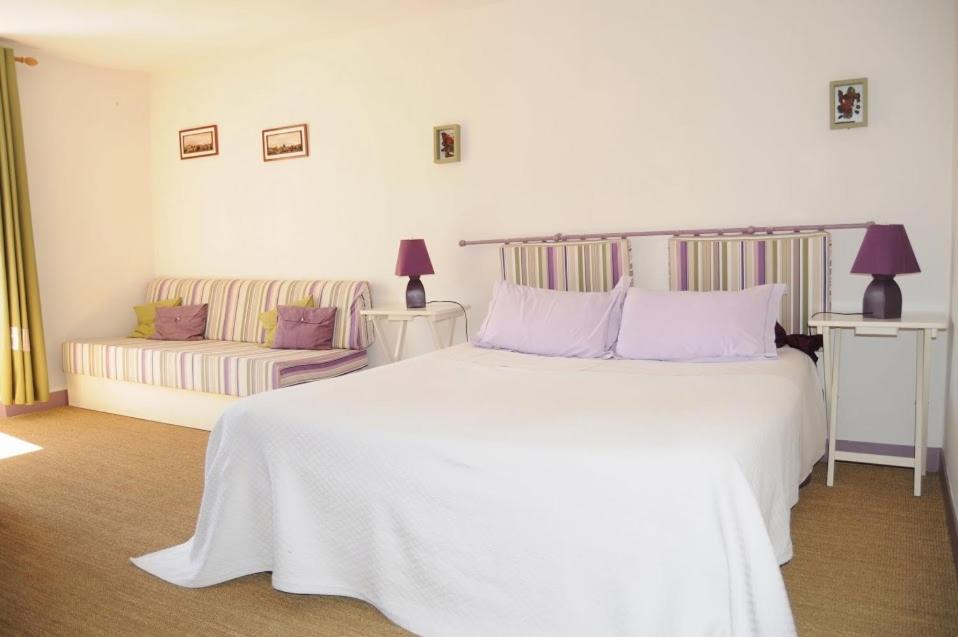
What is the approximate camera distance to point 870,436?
3385 millimetres

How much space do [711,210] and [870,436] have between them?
4.27ft

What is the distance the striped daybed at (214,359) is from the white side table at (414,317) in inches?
7.8

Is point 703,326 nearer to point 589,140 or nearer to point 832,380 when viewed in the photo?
point 832,380

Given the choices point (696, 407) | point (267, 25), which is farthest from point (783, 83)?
point (267, 25)

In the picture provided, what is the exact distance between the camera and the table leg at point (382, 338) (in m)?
4.37

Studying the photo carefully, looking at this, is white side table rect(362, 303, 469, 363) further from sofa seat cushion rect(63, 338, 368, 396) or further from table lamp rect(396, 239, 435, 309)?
sofa seat cushion rect(63, 338, 368, 396)

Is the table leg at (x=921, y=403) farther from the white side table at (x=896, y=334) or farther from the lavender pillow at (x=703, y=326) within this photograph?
the lavender pillow at (x=703, y=326)

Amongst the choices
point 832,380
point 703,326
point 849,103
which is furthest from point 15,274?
point 849,103

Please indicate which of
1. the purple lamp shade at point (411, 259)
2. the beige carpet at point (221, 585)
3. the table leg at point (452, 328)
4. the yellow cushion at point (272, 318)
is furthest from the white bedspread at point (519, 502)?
the yellow cushion at point (272, 318)

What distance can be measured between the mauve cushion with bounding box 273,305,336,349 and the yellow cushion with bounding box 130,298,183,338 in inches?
48.6

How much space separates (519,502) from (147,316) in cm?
437

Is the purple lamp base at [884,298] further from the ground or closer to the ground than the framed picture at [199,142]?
closer to the ground

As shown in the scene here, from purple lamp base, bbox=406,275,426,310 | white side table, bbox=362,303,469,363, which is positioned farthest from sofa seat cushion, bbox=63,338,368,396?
purple lamp base, bbox=406,275,426,310

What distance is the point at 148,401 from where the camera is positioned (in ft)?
15.1
